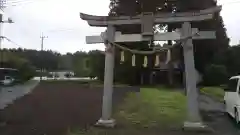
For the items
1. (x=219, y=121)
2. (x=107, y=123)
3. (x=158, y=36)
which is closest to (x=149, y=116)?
(x=107, y=123)

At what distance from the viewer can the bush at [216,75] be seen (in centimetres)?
2697

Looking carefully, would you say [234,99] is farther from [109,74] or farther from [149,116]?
[109,74]

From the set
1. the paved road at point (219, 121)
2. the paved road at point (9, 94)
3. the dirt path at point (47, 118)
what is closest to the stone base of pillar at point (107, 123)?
the dirt path at point (47, 118)

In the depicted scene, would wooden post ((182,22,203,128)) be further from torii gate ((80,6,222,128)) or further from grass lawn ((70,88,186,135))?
grass lawn ((70,88,186,135))

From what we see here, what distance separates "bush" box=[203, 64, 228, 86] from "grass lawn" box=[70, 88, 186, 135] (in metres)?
15.9

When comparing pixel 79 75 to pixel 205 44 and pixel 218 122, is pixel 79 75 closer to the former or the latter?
pixel 205 44

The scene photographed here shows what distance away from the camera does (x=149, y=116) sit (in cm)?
995

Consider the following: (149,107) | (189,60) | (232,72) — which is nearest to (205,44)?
(232,72)

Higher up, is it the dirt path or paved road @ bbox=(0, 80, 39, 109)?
paved road @ bbox=(0, 80, 39, 109)

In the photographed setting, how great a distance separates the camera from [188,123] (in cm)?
792

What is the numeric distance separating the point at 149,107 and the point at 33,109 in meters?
4.87

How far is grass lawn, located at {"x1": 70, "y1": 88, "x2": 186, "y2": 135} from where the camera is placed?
26.6 ft

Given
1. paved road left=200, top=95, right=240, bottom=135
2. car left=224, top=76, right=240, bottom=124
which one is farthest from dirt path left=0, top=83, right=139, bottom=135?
car left=224, top=76, right=240, bottom=124

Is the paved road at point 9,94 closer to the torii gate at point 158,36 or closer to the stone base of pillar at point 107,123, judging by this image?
the stone base of pillar at point 107,123
